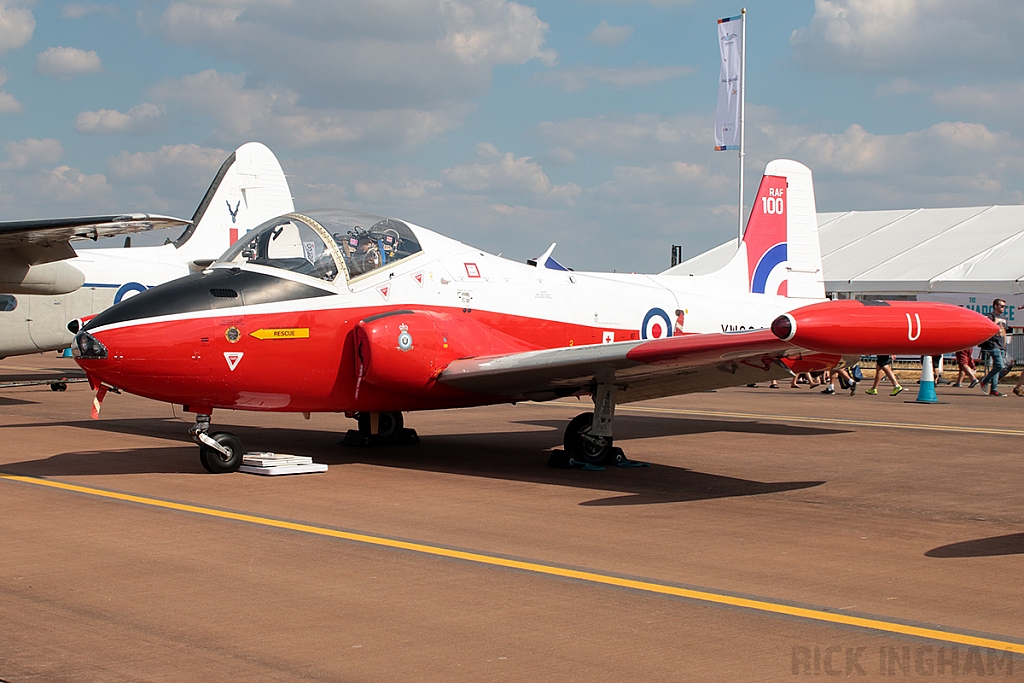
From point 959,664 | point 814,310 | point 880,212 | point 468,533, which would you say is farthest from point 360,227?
point 880,212

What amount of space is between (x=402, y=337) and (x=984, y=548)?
555 cm

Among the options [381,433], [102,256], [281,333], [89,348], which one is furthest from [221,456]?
[102,256]

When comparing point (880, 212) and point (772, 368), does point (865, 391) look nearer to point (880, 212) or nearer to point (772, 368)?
point (772, 368)

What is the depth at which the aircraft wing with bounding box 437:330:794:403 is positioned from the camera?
916 centimetres

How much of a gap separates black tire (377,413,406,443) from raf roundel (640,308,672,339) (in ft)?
10.5

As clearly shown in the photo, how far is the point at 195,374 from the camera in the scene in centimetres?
966

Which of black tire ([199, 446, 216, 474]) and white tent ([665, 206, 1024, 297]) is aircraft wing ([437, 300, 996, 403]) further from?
white tent ([665, 206, 1024, 297])

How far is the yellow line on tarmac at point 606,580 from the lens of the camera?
5148 millimetres

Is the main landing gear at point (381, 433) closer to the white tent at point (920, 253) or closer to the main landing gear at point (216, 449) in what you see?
the main landing gear at point (216, 449)

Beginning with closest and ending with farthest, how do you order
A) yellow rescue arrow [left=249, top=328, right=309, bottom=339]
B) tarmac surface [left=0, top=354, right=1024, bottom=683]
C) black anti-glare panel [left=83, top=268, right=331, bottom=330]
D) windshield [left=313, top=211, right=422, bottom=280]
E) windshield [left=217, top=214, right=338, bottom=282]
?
tarmac surface [left=0, top=354, right=1024, bottom=683], black anti-glare panel [left=83, top=268, right=331, bottom=330], yellow rescue arrow [left=249, top=328, right=309, bottom=339], windshield [left=217, top=214, right=338, bottom=282], windshield [left=313, top=211, right=422, bottom=280]

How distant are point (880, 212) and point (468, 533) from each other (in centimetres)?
4019

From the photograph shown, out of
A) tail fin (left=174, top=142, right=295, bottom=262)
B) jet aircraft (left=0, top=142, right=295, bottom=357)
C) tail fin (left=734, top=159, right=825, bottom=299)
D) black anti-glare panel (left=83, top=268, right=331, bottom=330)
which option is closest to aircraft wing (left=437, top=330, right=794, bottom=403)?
black anti-glare panel (left=83, top=268, right=331, bottom=330)

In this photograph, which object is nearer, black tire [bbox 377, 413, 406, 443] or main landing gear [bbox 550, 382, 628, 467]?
main landing gear [bbox 550, 382, 628, 467]

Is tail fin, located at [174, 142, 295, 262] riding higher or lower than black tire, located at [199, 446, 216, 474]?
higher
